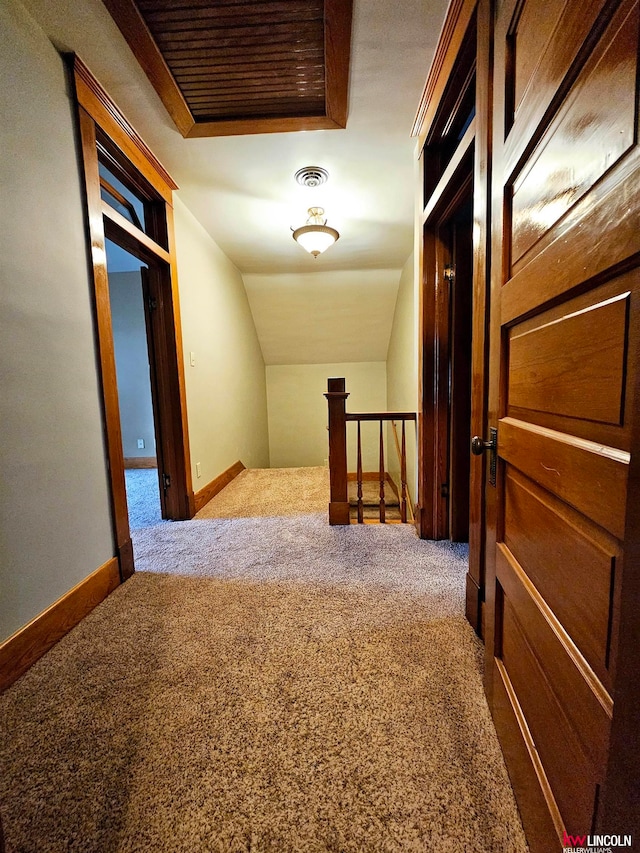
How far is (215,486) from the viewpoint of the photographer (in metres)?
3.07

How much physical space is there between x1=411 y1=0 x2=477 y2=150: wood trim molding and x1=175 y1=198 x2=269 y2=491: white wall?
1832 mm

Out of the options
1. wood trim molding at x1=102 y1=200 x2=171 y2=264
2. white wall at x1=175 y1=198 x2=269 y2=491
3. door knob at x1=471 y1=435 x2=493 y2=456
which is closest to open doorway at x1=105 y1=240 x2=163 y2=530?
white wall at x1=175 y1=198 x2=269 y2=491

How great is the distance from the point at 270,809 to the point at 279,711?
0.23 metres

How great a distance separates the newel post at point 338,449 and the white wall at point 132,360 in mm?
3408

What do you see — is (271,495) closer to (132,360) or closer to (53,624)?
(53,624)

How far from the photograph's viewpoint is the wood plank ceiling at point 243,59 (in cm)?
129

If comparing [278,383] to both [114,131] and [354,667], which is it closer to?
[114,131]

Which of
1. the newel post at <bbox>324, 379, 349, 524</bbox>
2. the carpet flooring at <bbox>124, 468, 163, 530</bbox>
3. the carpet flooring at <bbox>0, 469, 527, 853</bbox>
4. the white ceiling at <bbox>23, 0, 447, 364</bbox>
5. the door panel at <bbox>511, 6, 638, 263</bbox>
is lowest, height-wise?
the carpet flooring at <bbox>124, 468, 163, 530</bbox>

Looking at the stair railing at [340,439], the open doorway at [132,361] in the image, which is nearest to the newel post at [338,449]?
the stair railing at [340,439]

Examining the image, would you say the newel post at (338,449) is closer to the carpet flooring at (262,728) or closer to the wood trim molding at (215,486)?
the carpet flooring at (262,728)

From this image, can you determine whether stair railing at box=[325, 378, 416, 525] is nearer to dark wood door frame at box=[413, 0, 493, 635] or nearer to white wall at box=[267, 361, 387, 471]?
dark wood door frame at box=[413, 0, 493, 635]

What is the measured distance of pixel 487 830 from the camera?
70cm

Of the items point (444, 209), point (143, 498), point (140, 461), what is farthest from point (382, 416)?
point (140, 461)

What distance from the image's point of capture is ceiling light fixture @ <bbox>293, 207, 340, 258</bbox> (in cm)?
250
